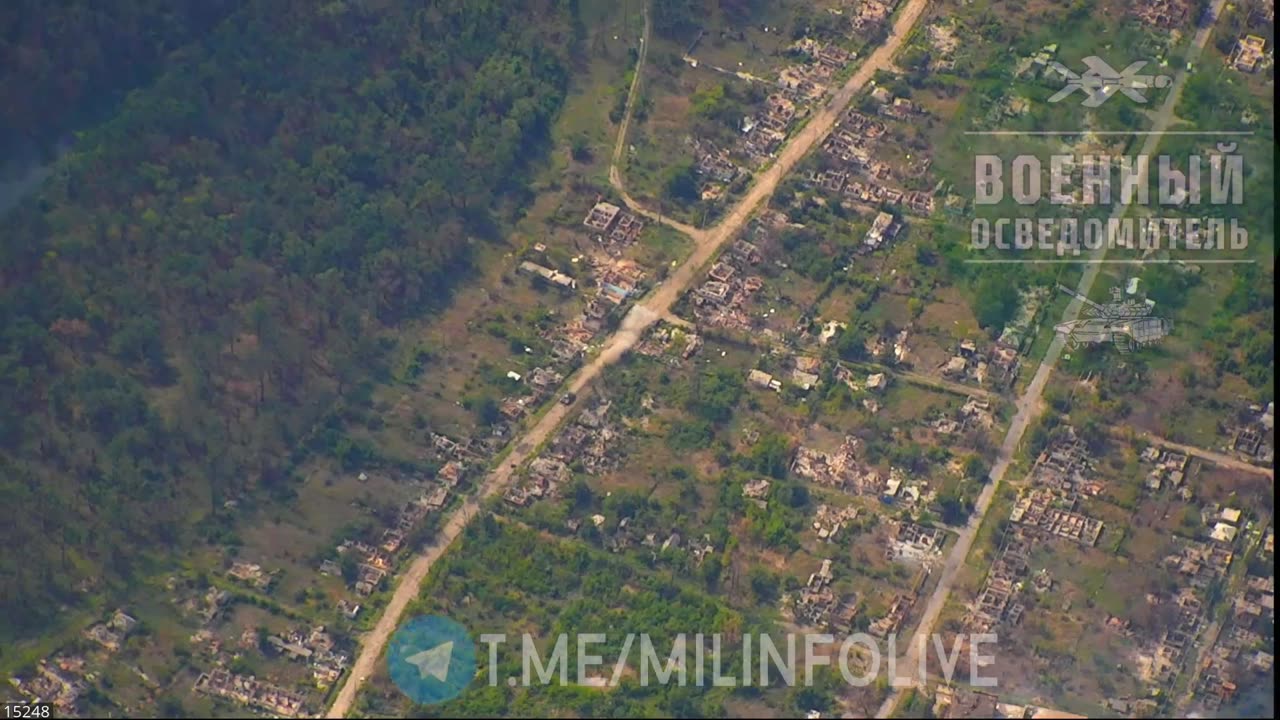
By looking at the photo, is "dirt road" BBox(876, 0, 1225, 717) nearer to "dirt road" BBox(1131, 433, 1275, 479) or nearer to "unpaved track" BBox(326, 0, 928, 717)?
"dirt road" BBox(1131, 433, 1275, 479)

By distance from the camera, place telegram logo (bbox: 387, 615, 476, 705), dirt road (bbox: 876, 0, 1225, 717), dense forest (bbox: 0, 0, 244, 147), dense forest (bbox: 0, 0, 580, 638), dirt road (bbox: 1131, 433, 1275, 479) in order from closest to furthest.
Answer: telegram logo (bbox: 387, 615, 476, 705), dirt road (bbox: 876, 0, 1225, 717), dense forest (bbox: 0, 0, 580, 638), dirt road (bbox: 1131, 433, 1275, 479), dense forest (bbox: 0, 0, 244, 147)

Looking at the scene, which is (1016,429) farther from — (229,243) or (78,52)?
(78,52)

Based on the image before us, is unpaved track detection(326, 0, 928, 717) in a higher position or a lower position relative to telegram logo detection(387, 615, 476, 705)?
higher

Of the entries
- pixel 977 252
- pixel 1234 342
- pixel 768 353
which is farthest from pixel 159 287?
pixel 1234 342

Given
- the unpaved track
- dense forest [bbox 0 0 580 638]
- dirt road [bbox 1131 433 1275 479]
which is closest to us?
the unpaved track

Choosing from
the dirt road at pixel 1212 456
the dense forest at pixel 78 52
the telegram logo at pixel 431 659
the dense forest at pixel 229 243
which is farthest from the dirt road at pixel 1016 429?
the dense forest at pixel 78 52

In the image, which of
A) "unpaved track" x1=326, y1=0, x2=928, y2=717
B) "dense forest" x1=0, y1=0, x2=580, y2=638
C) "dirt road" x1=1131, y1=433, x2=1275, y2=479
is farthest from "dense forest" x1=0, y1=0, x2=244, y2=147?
"dirt road" x1=1131, y1=433, x2=1275, y2=479
